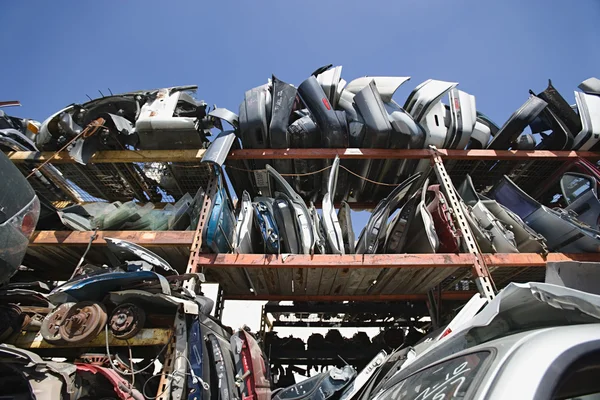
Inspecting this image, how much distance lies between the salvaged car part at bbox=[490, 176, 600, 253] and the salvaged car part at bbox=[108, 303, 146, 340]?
3440 millimetres

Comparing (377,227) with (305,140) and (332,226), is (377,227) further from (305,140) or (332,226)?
(305,140)

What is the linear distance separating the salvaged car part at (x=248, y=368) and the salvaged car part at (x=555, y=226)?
8.97 ft

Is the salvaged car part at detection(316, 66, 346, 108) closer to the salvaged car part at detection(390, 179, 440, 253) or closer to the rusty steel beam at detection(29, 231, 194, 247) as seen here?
the salvaged car part at detection(390, 179, 440, 253)

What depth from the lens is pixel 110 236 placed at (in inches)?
93.7

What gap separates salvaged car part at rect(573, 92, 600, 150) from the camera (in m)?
2.86

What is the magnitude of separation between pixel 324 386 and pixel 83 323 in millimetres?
1680

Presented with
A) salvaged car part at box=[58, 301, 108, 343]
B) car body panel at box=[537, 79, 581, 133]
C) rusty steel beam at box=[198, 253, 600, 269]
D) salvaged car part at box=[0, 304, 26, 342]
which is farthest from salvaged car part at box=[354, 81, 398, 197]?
salvaged car part at box=[0, 304, 26, 342]

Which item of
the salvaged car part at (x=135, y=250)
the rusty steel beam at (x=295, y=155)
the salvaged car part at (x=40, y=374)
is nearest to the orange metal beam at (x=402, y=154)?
the rusty steel beam at (x=295, y=155)

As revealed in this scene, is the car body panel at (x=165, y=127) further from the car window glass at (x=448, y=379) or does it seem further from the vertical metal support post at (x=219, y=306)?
the car window glass at (x=448, y=379)

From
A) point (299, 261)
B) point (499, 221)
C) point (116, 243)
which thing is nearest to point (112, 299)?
point (116, 243)

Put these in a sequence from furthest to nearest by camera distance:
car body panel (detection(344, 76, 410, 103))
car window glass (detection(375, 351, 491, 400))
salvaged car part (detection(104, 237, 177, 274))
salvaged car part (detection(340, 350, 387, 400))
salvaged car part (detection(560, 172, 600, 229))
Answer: car body panel (detection(344, 76, 410, 103))
salvaged car part (detection(560, 172, 600, 229))
salvaged car part (detection(104, 237, 177, 274))
salvaged car part (detection(340, 350, 387, 400))
car window glass (detection(375, 351, 491, 400))

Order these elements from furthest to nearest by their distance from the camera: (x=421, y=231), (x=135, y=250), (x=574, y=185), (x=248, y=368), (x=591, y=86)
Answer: (x=591, y=86), (x=574, y=185), (x=421, y=231), (x=135, y=250), (x=248, y=368)

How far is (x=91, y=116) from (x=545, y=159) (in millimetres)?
4840

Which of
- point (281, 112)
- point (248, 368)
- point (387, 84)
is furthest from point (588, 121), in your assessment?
point (248, 368)
